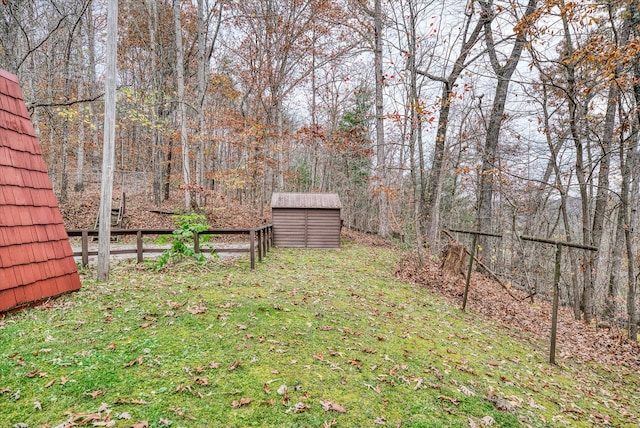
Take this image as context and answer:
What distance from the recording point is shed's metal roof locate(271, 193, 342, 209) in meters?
13.2

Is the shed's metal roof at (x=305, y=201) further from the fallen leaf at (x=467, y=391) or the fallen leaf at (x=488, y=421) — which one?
the fallen leaf at (x=488, y=421)

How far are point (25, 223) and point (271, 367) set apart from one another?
13.4ft

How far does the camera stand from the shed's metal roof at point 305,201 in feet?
43.3

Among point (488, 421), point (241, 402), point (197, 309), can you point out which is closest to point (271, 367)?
point (241, 402)

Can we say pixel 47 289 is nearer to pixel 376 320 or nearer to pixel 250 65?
pixel 376 320

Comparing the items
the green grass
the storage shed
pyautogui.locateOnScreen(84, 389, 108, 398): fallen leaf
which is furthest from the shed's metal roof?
pyautogui.locateOnScreen(84, 389, 108, 398): fallen leaf

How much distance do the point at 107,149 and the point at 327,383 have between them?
5337 millimetres

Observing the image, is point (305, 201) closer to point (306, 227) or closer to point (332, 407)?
point (306, 227)

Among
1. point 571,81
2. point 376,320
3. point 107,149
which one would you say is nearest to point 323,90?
point 571,81

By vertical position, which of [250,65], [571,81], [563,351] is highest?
[250,65]

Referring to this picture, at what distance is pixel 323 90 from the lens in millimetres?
20922

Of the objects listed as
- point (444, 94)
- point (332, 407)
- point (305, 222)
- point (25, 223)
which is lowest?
point (332, 407)

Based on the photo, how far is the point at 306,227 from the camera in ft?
43.8

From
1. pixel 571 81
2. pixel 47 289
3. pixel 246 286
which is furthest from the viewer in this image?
pixel 571 81
